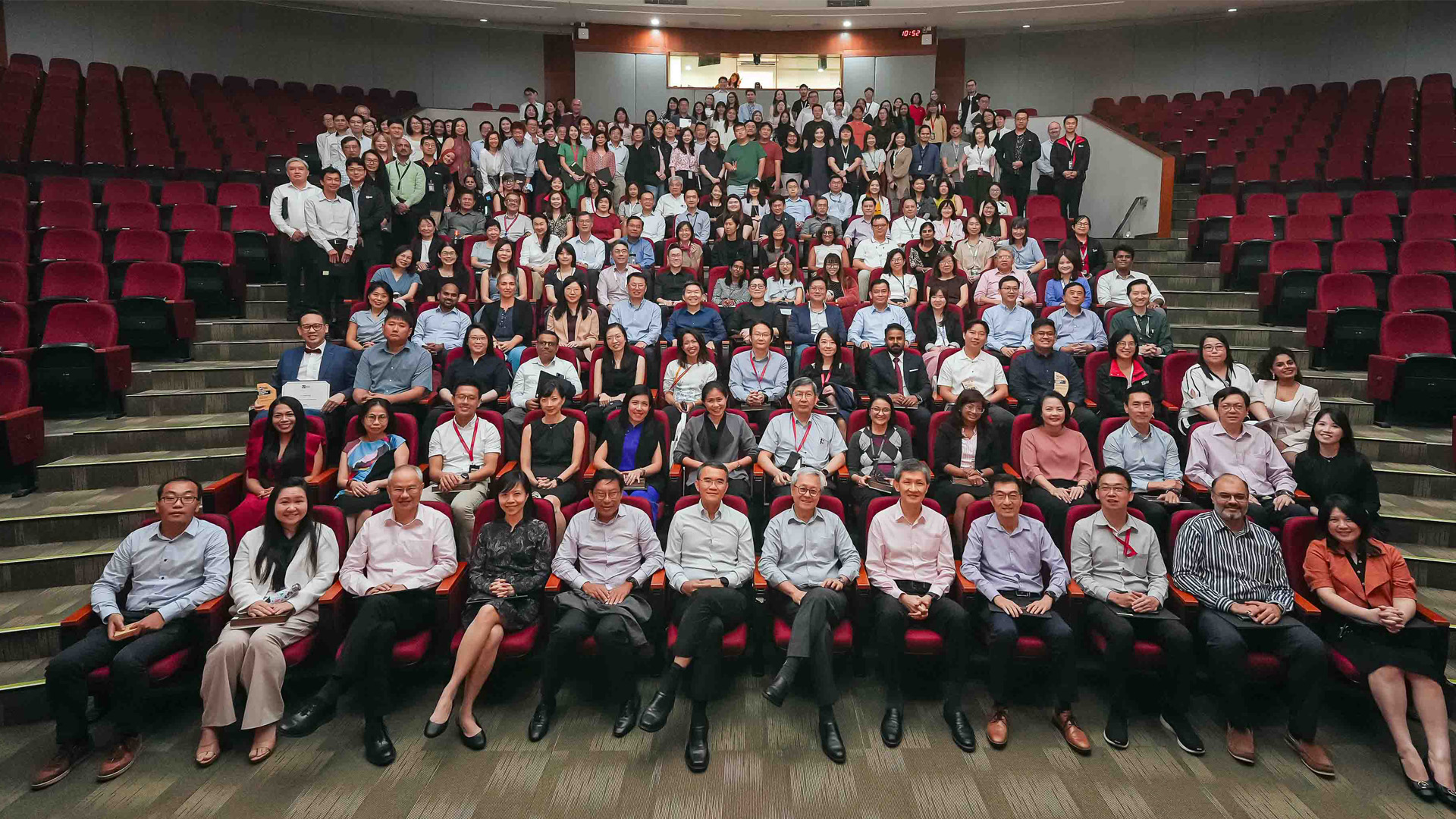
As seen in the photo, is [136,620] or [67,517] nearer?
[136,620]

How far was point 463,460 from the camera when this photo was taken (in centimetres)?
370

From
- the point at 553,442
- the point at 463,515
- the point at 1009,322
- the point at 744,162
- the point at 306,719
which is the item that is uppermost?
the point at 744,162

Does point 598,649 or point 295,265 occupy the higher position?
point 295,265

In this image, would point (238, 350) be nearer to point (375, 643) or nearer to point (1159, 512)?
point (375, 643)

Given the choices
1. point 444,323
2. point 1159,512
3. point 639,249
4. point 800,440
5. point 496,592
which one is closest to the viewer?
point 496,592

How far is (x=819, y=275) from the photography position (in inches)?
203

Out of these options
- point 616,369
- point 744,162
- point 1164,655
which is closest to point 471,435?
point 616,369

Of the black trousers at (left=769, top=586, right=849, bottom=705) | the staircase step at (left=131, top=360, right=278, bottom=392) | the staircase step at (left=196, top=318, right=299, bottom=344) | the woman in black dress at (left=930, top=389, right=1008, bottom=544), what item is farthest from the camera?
the staircase step at (left=196, top=318, right=299, bottom=344)

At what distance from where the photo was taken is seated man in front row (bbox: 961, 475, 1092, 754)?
277 cm

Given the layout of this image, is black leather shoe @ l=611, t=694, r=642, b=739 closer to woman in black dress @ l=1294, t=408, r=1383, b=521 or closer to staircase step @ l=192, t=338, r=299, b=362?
woman in black dress @ l=1294, t=408, r=1383, b=521

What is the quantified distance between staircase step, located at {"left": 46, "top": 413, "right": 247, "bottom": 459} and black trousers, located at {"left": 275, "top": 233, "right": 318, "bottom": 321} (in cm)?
98

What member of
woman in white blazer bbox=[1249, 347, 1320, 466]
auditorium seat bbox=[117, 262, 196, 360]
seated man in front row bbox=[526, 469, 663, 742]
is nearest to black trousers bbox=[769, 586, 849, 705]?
seated man in front row bbox=[526, 469, 663, 742]

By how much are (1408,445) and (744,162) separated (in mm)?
5399

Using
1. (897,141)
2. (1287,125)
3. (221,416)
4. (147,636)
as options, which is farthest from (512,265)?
(1287,125)
